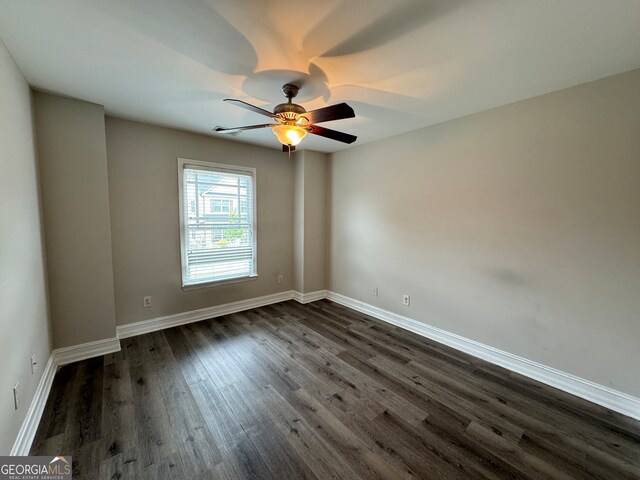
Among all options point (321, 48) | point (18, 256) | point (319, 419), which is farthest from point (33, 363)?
point (321, 48)

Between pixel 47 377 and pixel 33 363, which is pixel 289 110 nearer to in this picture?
pixel 33 363

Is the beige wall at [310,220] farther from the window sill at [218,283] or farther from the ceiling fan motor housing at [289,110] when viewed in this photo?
the ceiling fan motor housing at [289,110]

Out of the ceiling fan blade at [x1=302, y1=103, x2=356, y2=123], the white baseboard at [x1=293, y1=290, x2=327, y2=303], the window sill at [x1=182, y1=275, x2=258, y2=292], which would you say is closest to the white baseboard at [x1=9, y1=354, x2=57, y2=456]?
the window sill at [x1=182, y1=275, x2=258, y2=292]

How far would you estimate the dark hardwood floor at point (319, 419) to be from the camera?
1.50 meters

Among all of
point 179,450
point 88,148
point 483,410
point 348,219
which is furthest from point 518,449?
point 88,148

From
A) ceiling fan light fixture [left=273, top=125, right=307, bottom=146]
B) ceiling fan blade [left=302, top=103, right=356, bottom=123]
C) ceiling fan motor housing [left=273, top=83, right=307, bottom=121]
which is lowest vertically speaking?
ceiling fan light fixture [left=273, top=125, right=307, bottom=146]

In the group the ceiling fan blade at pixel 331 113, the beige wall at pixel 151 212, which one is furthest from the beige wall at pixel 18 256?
the ceiling fan blade at pixel 331 113

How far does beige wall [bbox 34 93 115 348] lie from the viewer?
2318 millimetres

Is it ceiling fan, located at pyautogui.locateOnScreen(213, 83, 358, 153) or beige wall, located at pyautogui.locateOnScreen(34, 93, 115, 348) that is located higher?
ceiling fan, located at pyautogui.locateOnScreen(213, 83, 358, 153)

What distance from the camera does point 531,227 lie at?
7.71 feet

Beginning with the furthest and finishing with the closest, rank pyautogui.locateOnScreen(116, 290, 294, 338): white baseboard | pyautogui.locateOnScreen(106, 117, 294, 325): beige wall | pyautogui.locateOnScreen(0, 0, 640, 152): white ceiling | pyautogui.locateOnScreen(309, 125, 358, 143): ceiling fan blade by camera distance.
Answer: pyautogui.locateOnScreen(116, 290, 294, 338): white baseboard, pyautogui.locateOnScreen(106, 117, 294, 325): beige wall, pyautogui.locateOnScreen(309, 125, 358, 143): ceiling fan blade, pyautogui.locateOnScreen(0, 0, 640, 152): white ceiling

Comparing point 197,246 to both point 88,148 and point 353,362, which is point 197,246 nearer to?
point 88,148

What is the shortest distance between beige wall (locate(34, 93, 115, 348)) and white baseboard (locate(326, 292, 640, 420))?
339 centimetres

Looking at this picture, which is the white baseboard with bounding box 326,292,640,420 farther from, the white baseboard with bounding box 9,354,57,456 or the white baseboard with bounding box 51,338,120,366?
the white baseboard with bounding box 9,354,57,456
